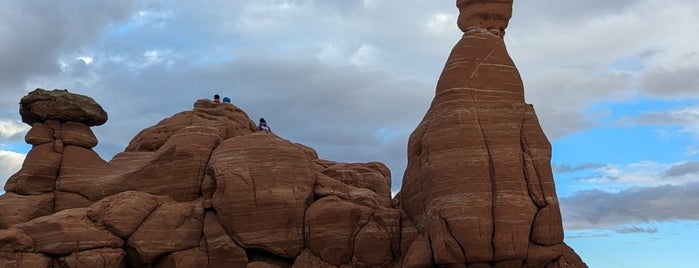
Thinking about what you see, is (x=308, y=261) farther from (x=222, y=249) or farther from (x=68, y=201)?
(x=68, y=201)

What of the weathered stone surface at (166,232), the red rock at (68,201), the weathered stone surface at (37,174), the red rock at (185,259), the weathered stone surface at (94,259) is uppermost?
the weathered stone surface at (37,174)

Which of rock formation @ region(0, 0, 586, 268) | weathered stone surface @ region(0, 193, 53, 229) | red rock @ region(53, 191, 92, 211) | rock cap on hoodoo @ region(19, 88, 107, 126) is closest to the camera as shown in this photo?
rock formation @ region(0, 0, 586, 268)

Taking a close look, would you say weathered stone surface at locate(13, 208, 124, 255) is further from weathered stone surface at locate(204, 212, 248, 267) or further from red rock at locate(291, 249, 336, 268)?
red rock at locate(291, 249, 336, 268)

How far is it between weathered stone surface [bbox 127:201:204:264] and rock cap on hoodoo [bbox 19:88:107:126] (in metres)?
8.21

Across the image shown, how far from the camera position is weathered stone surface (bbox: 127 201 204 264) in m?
34.8

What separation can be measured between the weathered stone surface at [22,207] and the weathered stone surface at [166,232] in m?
5.76

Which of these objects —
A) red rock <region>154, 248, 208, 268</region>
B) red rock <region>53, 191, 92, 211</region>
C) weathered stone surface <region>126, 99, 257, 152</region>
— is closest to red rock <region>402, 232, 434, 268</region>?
red rock <region>154, 248, 208, 268</region>

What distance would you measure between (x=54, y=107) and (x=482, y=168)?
21.3 meters

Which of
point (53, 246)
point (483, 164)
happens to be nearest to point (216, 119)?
point (53, 246)

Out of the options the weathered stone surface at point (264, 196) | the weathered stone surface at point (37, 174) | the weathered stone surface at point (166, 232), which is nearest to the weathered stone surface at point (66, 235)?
the weathered stone surface at point (166, 232)

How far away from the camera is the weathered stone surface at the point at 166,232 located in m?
34.8

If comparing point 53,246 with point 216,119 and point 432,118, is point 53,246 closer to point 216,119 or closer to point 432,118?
point 216,119

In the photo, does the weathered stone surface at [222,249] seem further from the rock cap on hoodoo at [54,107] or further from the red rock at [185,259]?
the rock cap on hoodoo at [54,107]

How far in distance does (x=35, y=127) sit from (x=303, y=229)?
1480 cm
